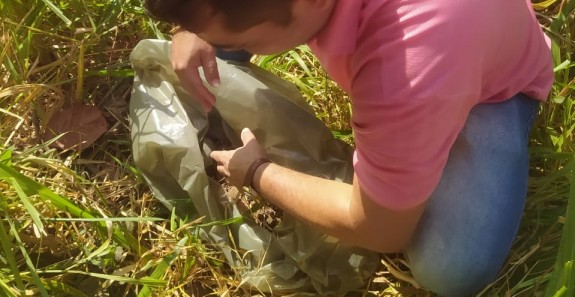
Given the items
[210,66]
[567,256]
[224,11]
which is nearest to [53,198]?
[210,66]

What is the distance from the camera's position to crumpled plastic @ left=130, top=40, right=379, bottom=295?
5.14 ft

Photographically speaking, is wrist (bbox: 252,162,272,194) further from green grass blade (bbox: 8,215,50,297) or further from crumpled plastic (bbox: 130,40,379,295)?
green grass blade (bbox: 8,215,50,297)

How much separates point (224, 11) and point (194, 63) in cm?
63

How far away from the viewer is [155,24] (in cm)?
190

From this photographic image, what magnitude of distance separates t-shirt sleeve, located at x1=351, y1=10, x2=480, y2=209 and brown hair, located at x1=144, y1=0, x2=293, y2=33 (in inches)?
6.9

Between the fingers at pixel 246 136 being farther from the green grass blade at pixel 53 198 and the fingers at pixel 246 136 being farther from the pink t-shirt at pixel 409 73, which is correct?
the pink t-shirt at pixel 409 73

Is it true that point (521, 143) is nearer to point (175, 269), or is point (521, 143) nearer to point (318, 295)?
point (318, 295)

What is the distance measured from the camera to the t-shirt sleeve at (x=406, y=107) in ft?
3.55

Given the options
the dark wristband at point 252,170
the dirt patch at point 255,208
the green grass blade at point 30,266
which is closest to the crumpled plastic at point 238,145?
Result: the dirt patch at point 255,208

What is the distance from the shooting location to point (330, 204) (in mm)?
1377

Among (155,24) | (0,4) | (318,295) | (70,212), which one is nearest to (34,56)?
(0,4)

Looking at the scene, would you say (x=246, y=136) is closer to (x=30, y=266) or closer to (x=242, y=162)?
(x=242, y=162)

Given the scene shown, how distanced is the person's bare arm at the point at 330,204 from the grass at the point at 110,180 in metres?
0.18

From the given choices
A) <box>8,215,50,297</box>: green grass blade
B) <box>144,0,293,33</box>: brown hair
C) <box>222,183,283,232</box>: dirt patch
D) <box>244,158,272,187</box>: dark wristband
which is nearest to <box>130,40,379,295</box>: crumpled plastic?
<box>222,183,283,232</box>: dirt patch
